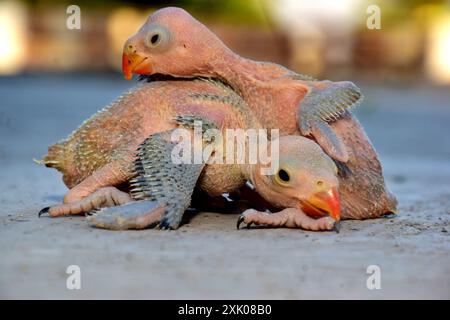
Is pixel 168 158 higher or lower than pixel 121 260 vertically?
higher

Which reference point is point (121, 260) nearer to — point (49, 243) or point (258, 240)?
point (49, 243)

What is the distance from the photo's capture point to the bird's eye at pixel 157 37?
5555mm

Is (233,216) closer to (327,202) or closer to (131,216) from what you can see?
(327,202)

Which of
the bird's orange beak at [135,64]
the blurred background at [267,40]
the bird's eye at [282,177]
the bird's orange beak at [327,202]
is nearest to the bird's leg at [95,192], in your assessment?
the bird's orange beak at [135,64]

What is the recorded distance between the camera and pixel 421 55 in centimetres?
2773

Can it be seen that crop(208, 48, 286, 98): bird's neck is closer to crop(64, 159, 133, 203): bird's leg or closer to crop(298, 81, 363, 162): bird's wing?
crop(298, 81, 363, 162): bird's wing

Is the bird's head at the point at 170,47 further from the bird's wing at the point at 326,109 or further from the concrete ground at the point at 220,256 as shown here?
the concrete ground at the point at 220,256

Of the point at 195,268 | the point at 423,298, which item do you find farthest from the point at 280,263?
the point at 423,298

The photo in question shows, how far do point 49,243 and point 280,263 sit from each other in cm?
125

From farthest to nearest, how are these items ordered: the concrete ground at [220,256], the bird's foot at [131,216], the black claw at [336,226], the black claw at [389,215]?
the black claw at [389,215], the black claw at [336,226], the bird's foot at [131,216], the concrete ground at [220,256]

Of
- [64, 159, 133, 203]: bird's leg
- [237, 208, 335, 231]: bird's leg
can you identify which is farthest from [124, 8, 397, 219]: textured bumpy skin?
[64, 159, 133, 203]: bird's leg

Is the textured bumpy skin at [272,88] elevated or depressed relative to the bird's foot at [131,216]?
elevated

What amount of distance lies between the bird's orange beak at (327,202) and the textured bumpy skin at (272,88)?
415 mm

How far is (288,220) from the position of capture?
5219mm
